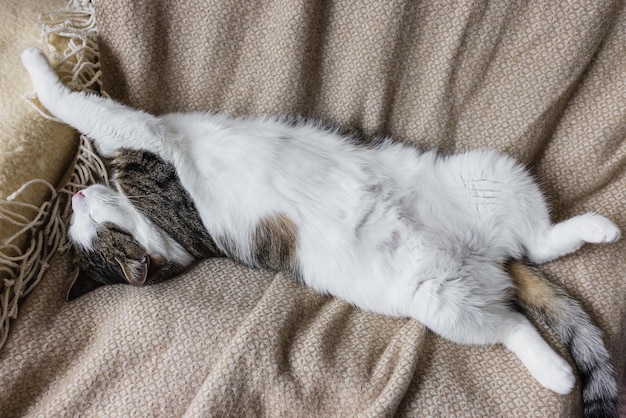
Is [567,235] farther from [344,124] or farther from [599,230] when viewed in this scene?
[344,124]

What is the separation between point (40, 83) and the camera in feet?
4.32

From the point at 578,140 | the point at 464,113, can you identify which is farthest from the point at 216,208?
the point at 578,140

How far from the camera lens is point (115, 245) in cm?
139

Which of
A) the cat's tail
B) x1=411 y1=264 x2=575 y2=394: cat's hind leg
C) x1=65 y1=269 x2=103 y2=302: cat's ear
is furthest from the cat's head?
the cat's tail

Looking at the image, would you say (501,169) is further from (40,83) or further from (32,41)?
(32,41)

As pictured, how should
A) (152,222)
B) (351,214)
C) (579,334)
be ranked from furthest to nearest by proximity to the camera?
(152,222)
(351,214)
(579,334)

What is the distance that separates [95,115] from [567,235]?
1.28 meters

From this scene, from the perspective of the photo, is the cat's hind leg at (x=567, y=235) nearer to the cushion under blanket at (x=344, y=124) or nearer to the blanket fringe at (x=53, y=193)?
the cushion under blanket at (x=344, y=124)

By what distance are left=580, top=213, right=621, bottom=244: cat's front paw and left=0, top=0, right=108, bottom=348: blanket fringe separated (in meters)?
1.32

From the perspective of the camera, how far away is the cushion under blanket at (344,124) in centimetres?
112

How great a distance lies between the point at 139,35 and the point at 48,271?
2.27 ft

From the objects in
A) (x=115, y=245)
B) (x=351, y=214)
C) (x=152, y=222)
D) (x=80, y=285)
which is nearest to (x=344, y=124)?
(x=351, y=214)

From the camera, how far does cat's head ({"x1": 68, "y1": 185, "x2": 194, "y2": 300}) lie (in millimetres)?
1342

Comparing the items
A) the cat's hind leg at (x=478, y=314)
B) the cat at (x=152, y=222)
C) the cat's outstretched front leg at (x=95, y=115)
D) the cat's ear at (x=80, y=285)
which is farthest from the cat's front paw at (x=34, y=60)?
the cat's hind leg at (x=478, y=314)
